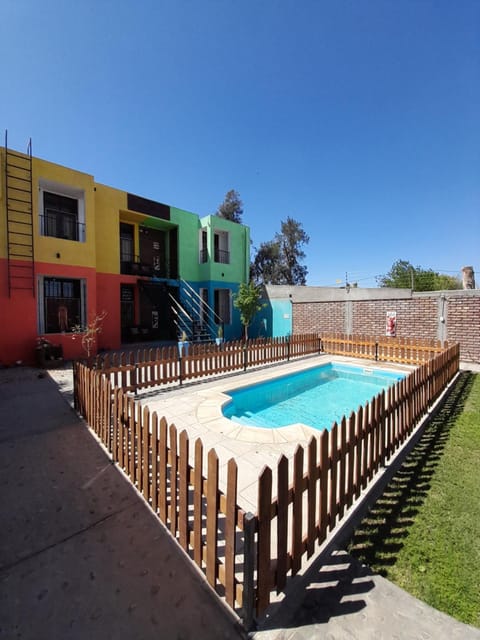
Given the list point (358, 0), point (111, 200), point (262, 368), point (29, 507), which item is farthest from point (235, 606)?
point (111, 200)

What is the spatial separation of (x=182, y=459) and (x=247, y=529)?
2.50ft

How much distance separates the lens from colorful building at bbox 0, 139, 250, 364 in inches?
385

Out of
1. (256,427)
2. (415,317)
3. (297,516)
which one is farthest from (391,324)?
(297,516)

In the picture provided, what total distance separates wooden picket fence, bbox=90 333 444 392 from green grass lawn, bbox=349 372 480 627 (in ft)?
15.6

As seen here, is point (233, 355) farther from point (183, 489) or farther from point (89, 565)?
point (89, 565)

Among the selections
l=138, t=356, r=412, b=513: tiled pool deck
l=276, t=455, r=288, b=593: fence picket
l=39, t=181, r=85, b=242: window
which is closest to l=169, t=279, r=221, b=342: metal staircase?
l=39, t=181, r=85, b=242: window

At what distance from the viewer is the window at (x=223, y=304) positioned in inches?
735

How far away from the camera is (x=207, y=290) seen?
687 inches

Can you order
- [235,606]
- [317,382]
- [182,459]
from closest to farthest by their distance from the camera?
1. [235,606]
2. [182,459]
3. [317,382]

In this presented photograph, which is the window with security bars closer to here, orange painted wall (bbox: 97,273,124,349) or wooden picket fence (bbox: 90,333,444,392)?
orange painted wall (bbox: 97,273,124,349)

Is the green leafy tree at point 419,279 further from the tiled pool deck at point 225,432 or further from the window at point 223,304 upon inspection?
the tiled pool deck at point 225,432

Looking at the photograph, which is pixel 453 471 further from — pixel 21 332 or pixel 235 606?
pixel 21 332

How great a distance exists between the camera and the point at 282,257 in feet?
109

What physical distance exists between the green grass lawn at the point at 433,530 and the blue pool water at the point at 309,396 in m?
1.69
